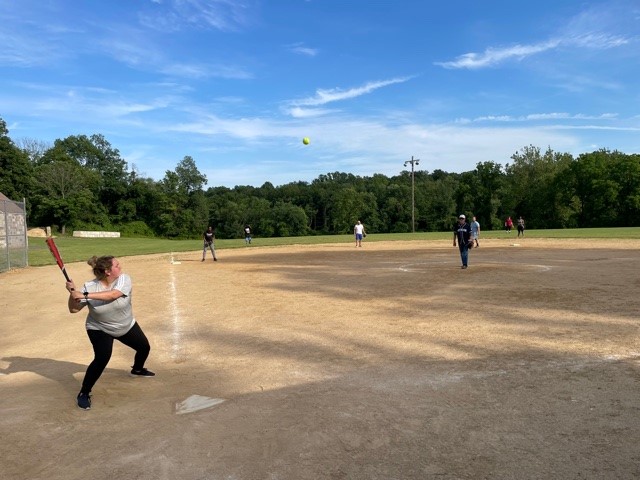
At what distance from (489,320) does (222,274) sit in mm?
11817

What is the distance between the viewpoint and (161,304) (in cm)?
1199

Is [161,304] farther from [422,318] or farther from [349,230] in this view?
[349,230]

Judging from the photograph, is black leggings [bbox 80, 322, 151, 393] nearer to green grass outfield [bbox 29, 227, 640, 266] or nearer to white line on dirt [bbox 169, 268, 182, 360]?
white line on dirt [bbox 169, 268, 182, 360]

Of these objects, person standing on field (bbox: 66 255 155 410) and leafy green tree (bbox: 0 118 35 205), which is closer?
person standing on field (bbox: 66 255 155 410)

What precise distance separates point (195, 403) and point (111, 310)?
146 centimetres

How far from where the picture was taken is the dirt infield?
3875 millimetres

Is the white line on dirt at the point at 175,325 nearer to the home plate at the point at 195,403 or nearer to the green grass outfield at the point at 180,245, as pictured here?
the home plate at the point at 195,403

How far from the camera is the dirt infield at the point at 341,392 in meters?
3.88

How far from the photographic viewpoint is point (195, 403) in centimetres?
529

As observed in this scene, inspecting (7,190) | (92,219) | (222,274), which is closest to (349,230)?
(92,219)

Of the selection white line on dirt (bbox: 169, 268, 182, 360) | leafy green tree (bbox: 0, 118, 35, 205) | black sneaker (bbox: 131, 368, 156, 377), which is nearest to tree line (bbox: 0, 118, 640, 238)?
leafy green tree (bbox: 0, 118, 35, 205)

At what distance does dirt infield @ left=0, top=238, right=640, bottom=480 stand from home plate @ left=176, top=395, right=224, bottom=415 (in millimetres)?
28

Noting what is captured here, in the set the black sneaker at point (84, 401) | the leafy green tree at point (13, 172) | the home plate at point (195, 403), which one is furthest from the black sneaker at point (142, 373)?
the leafy green tree at point (13, 172)

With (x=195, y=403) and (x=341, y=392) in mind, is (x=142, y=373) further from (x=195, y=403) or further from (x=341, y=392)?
(x=341, y=392)
